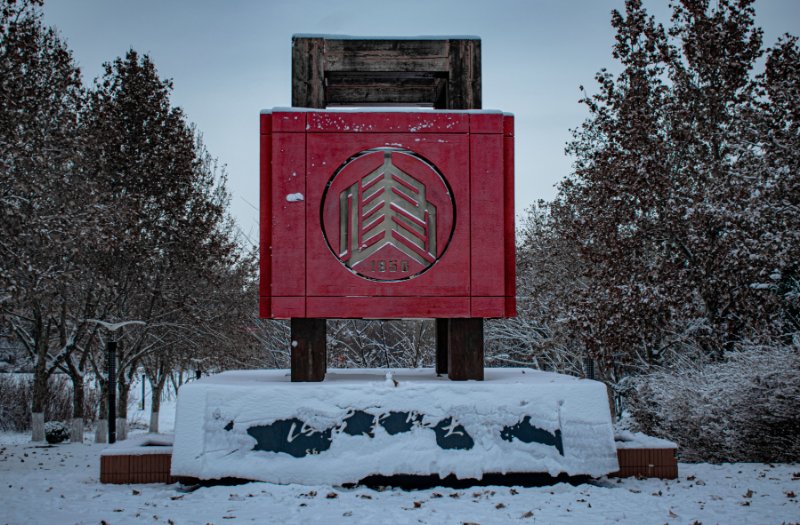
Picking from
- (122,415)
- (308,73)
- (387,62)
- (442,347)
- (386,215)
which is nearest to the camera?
(386,215)

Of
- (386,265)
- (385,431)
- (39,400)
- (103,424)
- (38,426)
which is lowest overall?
(103,424)

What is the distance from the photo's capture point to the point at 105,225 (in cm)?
1652

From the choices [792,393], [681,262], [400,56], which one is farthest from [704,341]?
[400,56]

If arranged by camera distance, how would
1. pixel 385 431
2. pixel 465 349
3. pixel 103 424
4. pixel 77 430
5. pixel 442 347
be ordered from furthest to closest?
pixel 103 424 → pixel 77 430 → pixel 442 347 → pixel 465 349 → pixel 385 431

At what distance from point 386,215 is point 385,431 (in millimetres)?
2937

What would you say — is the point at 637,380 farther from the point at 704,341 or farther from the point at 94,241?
the point at 94,241

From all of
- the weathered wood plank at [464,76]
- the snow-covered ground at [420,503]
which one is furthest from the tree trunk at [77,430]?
the weathered wood plank at [464,76]

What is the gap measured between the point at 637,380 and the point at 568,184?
21.9ft

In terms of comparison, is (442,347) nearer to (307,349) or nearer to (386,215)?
(307,349)

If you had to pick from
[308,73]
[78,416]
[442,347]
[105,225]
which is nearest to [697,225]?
[442,347]

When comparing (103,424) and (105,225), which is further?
(103,424)

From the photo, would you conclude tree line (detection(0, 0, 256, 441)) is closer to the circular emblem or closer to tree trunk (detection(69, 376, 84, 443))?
tree trunk (detection(69, 376, 84, 443))

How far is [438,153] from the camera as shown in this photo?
9.98 metres

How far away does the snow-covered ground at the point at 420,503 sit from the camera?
7.28 meters
